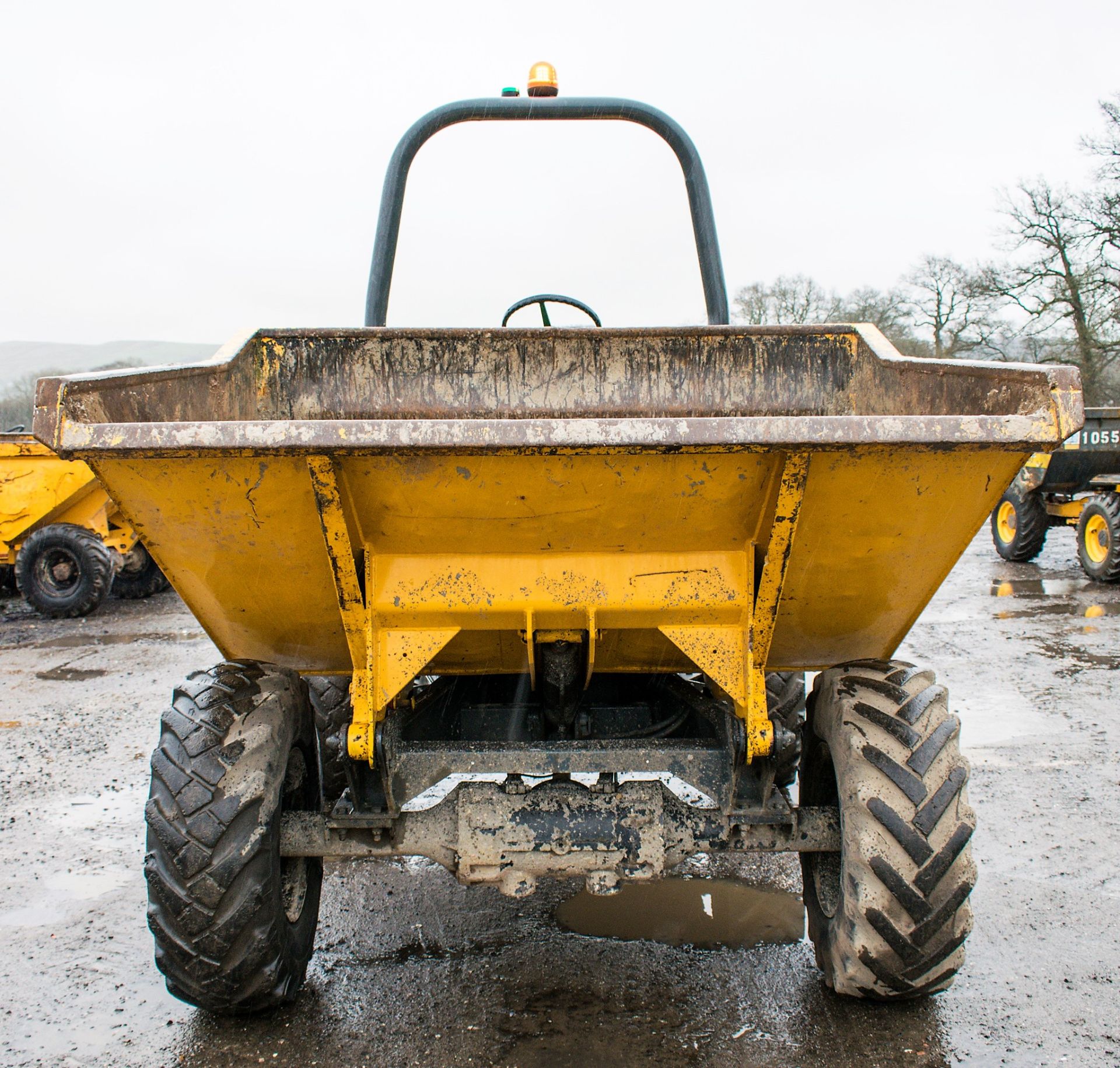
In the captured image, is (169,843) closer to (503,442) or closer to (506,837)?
(506,837)

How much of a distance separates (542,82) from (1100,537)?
913cm

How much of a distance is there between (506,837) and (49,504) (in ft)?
28.6

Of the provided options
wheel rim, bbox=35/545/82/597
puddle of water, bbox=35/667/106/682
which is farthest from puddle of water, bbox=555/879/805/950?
wheel rim, bbox=35/545/82/597

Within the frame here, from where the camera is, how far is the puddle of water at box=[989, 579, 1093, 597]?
929 cm

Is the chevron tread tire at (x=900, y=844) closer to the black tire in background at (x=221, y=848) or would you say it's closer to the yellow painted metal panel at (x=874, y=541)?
the yellow painted metal panel at (x=874, y=541)

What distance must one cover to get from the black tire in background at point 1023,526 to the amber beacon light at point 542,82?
9.71m

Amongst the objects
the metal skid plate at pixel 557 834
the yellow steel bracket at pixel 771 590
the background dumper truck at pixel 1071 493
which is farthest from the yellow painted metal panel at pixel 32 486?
the background dumper truck at pixel 1071 493

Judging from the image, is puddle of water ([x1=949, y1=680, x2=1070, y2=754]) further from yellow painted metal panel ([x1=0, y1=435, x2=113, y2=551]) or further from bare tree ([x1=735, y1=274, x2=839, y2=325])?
bare tree ([x1=735, y1=274, x2=839, y2=325])

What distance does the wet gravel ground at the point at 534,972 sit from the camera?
2.33 m

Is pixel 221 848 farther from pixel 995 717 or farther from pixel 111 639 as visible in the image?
pixel 111 639

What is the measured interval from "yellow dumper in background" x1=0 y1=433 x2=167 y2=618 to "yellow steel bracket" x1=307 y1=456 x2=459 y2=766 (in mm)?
7924

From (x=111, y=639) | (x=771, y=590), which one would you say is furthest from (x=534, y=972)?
(x=111, y=639)

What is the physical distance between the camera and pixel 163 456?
177cm

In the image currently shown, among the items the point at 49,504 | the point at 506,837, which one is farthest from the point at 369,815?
the point at 49,504
